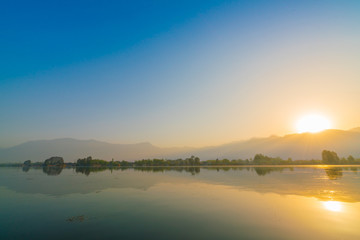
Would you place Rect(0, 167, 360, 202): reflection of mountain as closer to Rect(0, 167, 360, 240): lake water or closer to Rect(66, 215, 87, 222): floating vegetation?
Rect(0, 167, 360, 240): lake water

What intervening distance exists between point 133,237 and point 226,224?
8.55 metres

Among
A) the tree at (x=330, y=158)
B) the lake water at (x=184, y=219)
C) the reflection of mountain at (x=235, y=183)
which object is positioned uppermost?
the lake water at (x=184, y=219)

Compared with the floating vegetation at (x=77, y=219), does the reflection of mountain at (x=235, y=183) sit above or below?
below

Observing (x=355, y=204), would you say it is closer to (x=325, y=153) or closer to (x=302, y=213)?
(x=302, y=213)

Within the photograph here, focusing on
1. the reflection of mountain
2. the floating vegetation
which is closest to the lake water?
the floating vegetation

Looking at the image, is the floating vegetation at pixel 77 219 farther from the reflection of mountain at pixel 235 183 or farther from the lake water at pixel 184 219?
the reflection of mountain at pixel 235 183

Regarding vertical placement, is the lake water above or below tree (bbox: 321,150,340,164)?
above

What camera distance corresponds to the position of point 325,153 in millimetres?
190375

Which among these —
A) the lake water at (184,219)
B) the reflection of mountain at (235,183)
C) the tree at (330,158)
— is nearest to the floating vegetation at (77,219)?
the lake water at (184,219)

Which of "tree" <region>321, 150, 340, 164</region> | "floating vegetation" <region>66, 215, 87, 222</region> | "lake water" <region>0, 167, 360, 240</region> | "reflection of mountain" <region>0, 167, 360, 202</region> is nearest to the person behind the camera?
"lake water" <region>0, 167, 360, 240</region>

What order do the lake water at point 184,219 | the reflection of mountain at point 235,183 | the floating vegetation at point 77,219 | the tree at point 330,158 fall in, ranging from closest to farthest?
the lake water at point 184,219 < the floating vegetation at point 77,219 < the reflection of mountain at point 235,183 < the tree at point 330,158

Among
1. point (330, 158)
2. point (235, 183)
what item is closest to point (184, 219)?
point (235, 183)

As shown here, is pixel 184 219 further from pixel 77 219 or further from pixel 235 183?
pixel 235 183

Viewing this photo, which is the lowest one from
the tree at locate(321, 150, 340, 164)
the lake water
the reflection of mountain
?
the tree at locate(321, 150, 340, 164)
